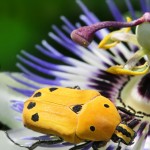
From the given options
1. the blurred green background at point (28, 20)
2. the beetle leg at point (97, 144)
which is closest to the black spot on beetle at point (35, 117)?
the beetle leg at point (97, 144)

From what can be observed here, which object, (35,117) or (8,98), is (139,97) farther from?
(35,117)

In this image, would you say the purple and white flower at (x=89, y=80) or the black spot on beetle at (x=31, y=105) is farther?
the purple and white flower at (x=89, y=80)

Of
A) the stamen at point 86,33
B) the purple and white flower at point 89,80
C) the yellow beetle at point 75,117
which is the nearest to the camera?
the yellow beetle at point 75,117

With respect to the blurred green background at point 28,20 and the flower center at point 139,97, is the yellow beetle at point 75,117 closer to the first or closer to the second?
the flower center at point 139,97

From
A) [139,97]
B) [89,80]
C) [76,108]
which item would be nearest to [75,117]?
[76,108]

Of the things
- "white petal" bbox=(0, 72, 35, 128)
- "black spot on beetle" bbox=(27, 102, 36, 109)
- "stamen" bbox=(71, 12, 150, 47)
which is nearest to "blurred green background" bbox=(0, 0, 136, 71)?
"white petal" bbox=(0, 72, 35, 128)

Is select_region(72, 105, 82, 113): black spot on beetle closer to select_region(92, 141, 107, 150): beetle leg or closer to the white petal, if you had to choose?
select_region(92, 141, 107, 150): beetle leg
